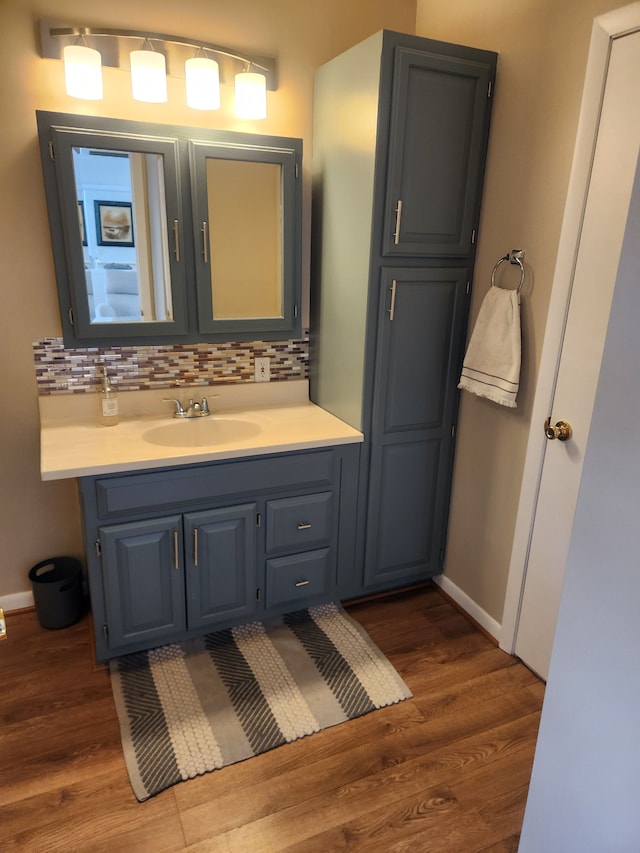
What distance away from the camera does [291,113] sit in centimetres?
229

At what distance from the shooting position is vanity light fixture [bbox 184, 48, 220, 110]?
203 centimetres

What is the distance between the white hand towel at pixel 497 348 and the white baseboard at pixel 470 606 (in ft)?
2.93

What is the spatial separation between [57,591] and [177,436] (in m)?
0.76

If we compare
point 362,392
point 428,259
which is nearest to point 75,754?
point 362,392

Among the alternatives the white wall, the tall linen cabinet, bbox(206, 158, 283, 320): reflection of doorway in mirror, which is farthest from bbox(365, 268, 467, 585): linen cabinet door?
the white wall

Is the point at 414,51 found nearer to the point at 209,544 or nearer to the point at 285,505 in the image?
the point at 285,505

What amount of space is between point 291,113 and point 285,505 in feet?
5.00

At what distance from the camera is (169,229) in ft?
6.88

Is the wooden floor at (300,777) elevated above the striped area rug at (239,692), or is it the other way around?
the striped area rug at (239,692)

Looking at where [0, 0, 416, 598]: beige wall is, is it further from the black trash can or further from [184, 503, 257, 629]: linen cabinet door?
[184, 503, 257, 629]: linen cabinet door

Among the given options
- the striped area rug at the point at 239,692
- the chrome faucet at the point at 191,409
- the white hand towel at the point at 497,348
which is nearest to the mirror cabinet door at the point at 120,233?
the chrome faucet at the point at 191,409

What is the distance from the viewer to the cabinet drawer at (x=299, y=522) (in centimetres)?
218

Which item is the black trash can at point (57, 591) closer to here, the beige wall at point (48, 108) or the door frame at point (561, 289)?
the beige wall at point (48, 108)

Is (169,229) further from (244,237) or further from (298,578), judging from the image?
(298,578)
